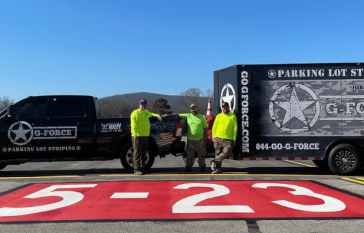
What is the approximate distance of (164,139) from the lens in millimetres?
8938

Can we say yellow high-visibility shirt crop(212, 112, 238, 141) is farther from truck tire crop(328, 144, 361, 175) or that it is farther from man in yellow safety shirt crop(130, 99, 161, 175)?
truck tire crop(328, 144, 361, 175)

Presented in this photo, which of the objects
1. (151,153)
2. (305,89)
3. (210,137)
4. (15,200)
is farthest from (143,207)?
(305,89)

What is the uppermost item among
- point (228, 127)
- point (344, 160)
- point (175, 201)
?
point (228, 127)

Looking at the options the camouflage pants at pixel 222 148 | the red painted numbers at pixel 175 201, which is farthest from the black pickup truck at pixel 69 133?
the red painted numbers at pixel 175 201

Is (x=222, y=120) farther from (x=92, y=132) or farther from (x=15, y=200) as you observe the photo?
(x=15, y=200)

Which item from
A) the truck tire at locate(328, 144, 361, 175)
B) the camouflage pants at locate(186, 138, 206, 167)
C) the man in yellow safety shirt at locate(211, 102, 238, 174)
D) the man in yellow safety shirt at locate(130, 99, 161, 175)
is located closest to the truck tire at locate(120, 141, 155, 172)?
the man in yellow safety shirt at locate(130, 99, 161, 175)

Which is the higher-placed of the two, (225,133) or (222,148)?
(225,133)

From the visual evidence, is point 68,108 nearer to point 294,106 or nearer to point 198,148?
point 198,148

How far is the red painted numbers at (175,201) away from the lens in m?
4.66

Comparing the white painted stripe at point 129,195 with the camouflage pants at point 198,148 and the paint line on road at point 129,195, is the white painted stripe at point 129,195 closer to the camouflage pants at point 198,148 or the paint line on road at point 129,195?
the paint line on road at point 129,195

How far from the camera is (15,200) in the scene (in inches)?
221

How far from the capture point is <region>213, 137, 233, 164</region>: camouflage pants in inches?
332

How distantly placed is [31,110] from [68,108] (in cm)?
92

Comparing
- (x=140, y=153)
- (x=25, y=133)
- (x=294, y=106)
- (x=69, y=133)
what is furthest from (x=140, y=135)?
(x=294, y=106)
